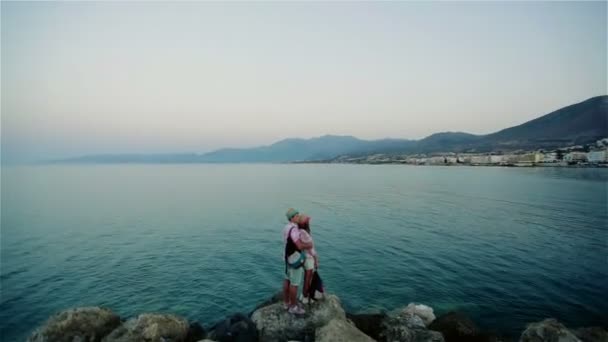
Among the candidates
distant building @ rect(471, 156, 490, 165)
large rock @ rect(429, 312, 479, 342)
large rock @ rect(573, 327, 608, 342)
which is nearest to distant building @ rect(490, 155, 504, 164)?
distant building @ rect(471, 156, 490, 165)

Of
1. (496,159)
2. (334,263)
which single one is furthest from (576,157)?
(334,263)

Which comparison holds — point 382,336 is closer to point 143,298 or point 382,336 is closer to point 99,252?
point 143,298

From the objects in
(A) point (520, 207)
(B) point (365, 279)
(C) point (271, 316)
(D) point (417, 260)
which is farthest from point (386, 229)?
(A) point (520, 207)

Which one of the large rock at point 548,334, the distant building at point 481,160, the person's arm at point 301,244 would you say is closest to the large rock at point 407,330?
the large rock at point 548,334

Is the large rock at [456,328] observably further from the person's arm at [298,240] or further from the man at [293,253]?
the person's arm at [298,240]

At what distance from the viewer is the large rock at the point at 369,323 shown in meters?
11.0

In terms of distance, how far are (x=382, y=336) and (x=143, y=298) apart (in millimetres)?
12824

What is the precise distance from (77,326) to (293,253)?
8007 millimetres

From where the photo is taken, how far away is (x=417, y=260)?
2056cm

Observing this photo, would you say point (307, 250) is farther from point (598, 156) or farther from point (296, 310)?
point (598, 156)

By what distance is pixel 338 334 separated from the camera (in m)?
8.64

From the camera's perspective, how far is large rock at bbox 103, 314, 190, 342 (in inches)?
368

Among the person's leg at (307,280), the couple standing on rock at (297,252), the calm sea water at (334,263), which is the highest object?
the couple standing on rock at (297,252)

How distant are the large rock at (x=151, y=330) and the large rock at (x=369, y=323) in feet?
21.4
